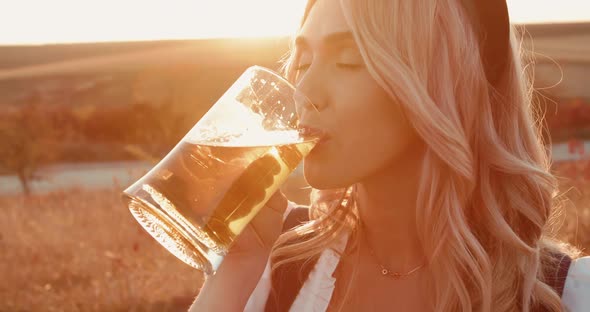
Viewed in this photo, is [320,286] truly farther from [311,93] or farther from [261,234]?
[311,93]

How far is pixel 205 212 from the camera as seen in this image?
5.35 ft

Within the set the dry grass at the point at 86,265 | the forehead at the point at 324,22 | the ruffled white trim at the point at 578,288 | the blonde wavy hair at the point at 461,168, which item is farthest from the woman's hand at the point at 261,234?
the dry grass at the point at 86,265

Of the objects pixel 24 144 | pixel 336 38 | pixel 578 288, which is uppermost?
pixel 336 38

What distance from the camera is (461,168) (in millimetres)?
1900

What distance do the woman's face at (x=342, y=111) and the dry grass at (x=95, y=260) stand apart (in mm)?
1733

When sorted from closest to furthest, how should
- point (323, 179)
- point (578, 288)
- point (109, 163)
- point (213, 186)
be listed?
point (213, 186), point (323, 179), point (578, 288), point (109, 163)

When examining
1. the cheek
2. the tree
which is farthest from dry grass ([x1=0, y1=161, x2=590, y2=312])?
the tree

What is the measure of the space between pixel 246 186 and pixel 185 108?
10.9 m

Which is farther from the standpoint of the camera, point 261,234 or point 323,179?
point 261,234

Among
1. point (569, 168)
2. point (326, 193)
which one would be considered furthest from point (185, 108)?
point (326, 193)

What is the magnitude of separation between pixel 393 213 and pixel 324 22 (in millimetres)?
519

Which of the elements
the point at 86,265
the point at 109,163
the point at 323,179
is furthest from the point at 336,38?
the point at 109,163

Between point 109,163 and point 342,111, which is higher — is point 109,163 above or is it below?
below

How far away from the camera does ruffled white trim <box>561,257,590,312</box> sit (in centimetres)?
184
